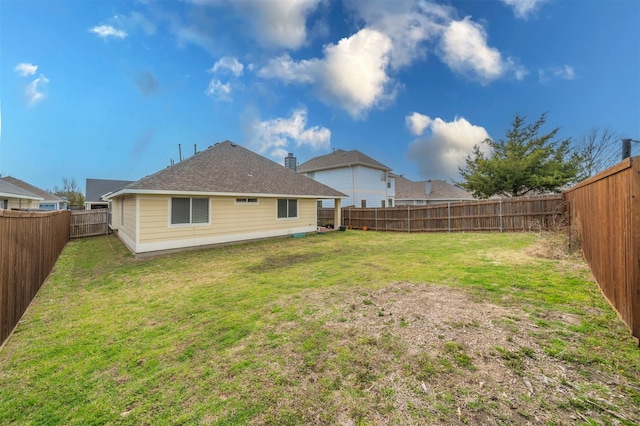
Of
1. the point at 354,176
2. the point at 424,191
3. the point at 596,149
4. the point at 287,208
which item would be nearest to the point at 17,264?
the point at 287,208

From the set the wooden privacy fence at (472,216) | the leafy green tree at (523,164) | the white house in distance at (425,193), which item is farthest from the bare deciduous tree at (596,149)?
the white house in distance at (425,193)

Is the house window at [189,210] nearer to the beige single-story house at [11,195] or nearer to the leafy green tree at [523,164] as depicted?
the beige single-story house at [11,195]

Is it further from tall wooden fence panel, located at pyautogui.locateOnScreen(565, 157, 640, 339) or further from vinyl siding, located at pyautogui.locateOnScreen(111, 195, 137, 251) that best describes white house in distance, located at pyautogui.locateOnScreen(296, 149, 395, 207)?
tall wooden fence panel, located at pyautogui.locateOnScreen(565, 157, 640, 339)

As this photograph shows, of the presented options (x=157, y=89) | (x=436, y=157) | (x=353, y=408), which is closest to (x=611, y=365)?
(x=353, y=408)

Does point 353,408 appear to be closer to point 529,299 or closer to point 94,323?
point 529,299

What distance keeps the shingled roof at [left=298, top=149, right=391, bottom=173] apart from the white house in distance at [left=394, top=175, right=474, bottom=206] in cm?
1080

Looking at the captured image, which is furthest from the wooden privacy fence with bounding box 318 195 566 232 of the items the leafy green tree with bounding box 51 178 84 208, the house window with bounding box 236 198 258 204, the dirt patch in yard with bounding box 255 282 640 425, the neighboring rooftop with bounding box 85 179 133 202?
the leafy green tree with bounding box 51 178 84 208

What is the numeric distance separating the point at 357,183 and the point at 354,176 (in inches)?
28.4

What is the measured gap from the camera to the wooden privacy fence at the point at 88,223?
1522 centimetres

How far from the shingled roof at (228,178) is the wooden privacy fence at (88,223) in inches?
266

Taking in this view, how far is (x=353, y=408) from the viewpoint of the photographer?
6.86 ft

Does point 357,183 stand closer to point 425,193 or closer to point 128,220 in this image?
point 425,193

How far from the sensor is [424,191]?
35.9 m

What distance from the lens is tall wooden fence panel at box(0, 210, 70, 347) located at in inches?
137
